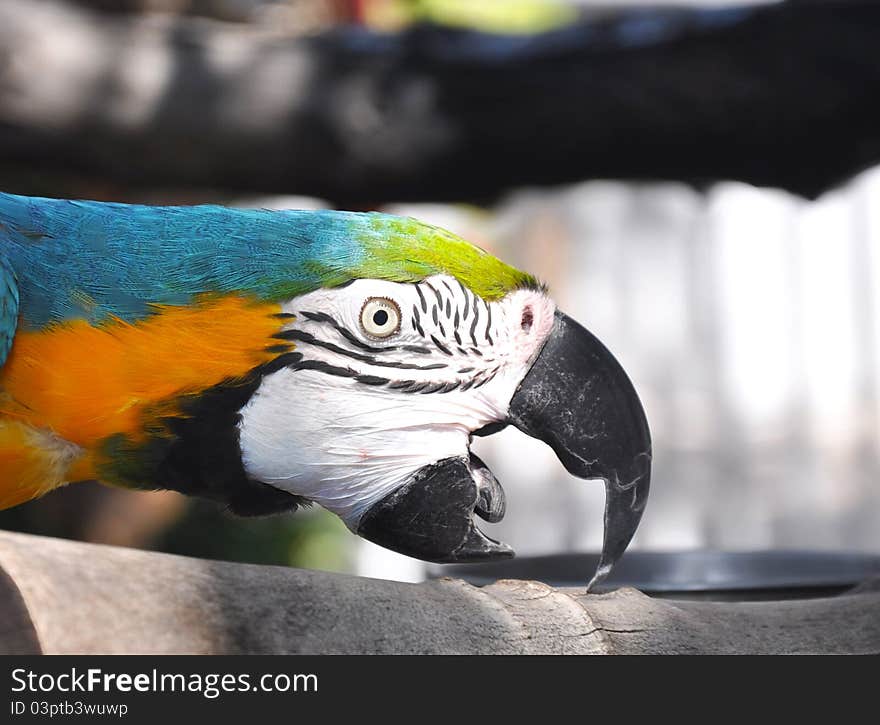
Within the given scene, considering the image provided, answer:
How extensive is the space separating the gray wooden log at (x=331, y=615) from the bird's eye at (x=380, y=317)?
0.38 meters

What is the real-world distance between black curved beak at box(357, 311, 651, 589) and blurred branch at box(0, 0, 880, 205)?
4.73 ft

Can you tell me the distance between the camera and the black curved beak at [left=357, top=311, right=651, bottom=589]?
1.32 meters

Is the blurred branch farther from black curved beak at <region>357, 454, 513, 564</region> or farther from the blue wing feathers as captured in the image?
black curved beak at <region>357, 454, 513, 564</region>

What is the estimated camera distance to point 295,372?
1.31 m

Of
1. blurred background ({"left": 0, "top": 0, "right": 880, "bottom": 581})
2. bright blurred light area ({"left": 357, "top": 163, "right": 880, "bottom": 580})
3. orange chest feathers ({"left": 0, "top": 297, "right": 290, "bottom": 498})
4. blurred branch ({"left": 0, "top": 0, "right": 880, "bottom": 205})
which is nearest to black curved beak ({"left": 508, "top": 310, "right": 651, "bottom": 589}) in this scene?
orange chest feathers ({"left": 0, "top": 297, "right": 290, "bottom": 498})

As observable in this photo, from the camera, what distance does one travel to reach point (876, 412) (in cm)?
505

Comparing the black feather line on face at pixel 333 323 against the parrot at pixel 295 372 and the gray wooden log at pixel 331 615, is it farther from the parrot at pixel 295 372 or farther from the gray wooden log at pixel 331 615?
the gray wooden log at pixel 331 615

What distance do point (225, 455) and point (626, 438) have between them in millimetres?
531

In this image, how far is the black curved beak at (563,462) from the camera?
1.32 meters

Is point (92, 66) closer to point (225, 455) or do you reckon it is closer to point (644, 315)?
point (225, 455)

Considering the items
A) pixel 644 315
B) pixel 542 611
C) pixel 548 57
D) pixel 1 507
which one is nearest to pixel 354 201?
pixel 548 57

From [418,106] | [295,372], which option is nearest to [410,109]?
[418,106]

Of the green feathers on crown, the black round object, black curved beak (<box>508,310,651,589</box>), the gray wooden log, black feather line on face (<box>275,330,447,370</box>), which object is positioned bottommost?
the black round object

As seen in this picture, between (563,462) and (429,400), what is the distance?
0.66ft
